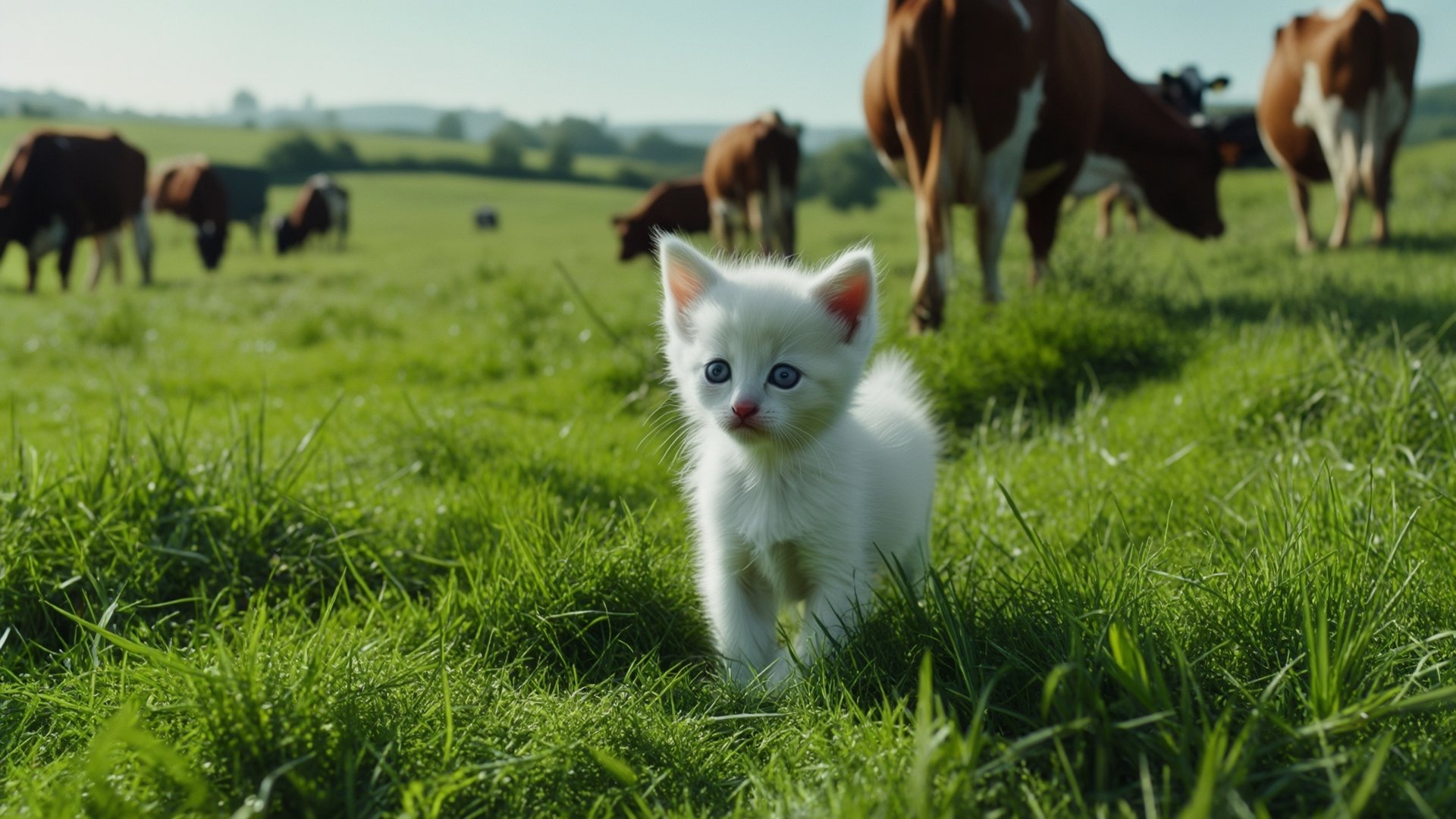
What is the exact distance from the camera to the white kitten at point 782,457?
276 cm

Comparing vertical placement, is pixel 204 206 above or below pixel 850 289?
below

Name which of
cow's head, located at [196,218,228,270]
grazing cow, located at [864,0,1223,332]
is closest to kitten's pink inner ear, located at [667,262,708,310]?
grazing cow, located at [864,0,1223,332]

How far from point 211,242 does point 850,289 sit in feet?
105

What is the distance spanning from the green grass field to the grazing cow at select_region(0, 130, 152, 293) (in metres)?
13.6

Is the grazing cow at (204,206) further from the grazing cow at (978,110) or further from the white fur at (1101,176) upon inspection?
the grazing cow at (978,110)

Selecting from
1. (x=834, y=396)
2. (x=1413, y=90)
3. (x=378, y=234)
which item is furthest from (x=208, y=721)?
(x=378, y=234)

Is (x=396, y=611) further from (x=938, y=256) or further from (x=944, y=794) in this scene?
(x=938, y=256)

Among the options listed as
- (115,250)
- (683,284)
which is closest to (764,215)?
(115,250)

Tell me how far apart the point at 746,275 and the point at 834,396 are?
1.54 feet

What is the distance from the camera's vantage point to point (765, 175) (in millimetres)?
16953

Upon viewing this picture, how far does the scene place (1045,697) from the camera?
1.90 m

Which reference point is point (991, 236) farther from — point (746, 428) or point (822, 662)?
point (822, 662)

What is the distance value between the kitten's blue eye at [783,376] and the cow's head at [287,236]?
124ft

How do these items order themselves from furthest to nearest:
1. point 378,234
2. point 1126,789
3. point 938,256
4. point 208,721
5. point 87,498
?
1. point 378,234
2. point 938,256
3. point 87,498
4. point 208,721
5. point 1126,789
